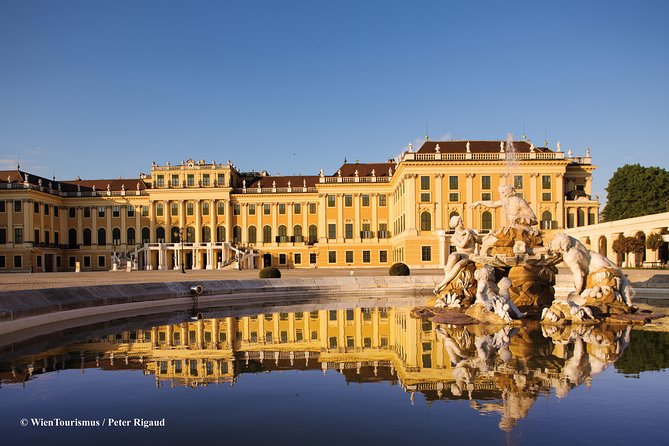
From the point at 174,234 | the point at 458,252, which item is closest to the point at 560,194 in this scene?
the point at 458,252

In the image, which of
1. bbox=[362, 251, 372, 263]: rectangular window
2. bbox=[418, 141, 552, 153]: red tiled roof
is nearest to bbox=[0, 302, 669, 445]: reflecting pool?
bbox=[418, 141, 552, 153]: red tiled roof

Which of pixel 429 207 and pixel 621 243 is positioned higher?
pixel 429 207

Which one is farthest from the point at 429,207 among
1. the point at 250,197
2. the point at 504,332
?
the point at 504,332

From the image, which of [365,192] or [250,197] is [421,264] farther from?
[250,197]

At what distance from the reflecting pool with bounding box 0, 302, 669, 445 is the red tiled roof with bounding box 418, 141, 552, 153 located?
1907 inches

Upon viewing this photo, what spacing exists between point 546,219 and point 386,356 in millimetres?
51723

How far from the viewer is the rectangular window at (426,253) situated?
5625cm

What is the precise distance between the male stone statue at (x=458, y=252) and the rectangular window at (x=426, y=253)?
Result: 39.4 metres

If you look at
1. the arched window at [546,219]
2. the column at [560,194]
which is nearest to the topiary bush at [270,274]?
the arched window at [546,219]

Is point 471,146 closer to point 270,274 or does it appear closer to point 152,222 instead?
point 270,274

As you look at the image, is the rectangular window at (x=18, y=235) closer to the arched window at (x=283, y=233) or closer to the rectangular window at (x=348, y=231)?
the arched window at (x=283, y=233)

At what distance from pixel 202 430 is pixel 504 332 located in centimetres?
744

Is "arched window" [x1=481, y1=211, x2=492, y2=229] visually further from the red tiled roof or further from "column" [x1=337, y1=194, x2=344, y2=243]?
"column" [x1=337, y1=194, x2=344, y2=243]

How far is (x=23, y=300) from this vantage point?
1251cm
